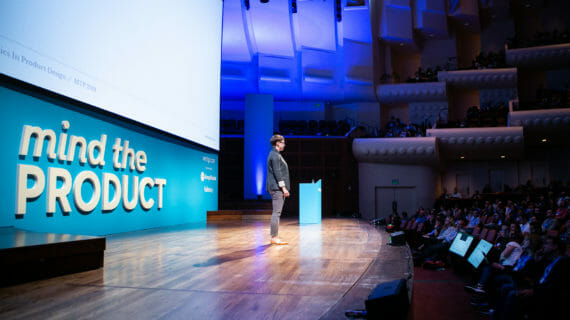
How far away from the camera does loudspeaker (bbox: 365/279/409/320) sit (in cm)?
146

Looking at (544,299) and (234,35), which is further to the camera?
(234,35)

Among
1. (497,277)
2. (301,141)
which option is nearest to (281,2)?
(301,141)

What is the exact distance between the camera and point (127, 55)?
5.08 meters

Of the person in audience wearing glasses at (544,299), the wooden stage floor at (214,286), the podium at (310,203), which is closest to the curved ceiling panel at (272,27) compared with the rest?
the podium at (310,203)

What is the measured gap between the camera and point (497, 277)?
289cm

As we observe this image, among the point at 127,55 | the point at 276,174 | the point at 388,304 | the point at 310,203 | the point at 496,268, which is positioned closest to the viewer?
the point at 388,304

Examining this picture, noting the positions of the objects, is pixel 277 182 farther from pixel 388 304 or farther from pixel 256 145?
pixel 256 145

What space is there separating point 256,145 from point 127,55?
975cm

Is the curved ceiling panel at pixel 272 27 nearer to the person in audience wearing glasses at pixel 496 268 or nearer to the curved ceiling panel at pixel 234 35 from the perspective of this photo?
the curved ceiling panel at pixel 234 35

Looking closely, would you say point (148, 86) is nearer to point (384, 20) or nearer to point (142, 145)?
point (142, 145)

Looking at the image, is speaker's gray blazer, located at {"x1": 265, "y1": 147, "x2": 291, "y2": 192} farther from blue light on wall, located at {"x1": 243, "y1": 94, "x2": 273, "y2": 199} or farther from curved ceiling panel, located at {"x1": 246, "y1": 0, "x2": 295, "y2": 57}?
curved ceiling panel, located at {"x1": 246, "y1": 0, "x2": 295, "y2": 57}

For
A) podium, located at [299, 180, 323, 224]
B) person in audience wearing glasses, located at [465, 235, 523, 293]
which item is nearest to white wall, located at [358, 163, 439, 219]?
podium, located at [299, 180, 323, 224]

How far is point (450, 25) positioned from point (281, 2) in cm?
935

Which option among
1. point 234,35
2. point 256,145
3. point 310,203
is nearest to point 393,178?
point 256,145
